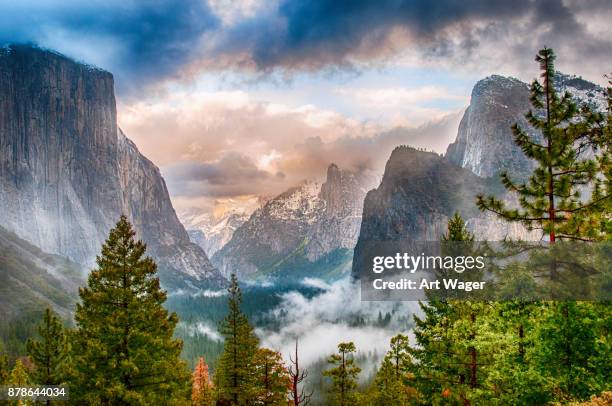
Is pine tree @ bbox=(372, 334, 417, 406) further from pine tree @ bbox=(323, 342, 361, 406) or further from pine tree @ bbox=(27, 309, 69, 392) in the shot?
pine tree @ bbox=(27, 309, 69, 392)

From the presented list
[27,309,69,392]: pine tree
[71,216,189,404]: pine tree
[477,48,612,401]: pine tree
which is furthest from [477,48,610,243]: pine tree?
[27,309,69,392]: pine tree

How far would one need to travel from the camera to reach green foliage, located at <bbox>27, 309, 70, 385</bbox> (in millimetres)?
33125

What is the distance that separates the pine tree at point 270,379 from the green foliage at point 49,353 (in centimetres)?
1395

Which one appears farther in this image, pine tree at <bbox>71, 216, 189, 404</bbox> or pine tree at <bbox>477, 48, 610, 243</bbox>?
pine tree at <bbox>71, 216, 189, 404</bbox>

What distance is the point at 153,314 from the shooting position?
2431 cm

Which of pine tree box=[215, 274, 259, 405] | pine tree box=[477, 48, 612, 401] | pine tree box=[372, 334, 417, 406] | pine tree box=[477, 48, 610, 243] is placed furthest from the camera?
pine tree box=[215, 274, 259, 405]

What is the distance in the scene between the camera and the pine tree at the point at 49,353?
1304 inches

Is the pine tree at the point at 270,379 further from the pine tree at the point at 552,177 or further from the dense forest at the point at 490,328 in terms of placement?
the pine tree at the point at 552,177

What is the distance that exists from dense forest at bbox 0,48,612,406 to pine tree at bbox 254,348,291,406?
10 centimetres

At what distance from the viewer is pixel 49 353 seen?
110 ft

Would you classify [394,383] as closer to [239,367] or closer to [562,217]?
[239,367]

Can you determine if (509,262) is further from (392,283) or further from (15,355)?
(15,355)

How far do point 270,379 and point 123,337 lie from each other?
17087 millimetres

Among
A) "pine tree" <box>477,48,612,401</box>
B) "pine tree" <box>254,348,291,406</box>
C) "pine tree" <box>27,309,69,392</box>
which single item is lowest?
"pine tree" <box>254,348,291,406</box>
